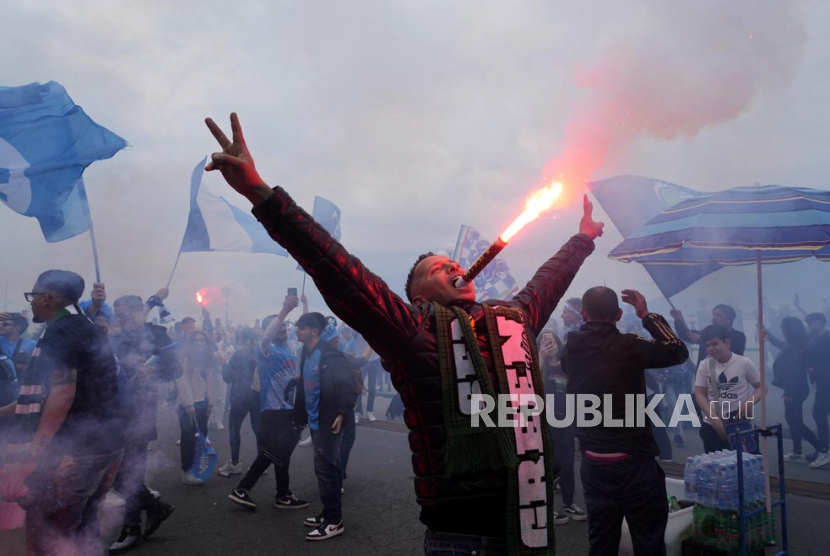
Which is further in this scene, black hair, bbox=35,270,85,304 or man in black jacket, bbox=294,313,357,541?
man in black jacket, bbox=294,313,357,541

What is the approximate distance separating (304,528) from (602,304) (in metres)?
3.80

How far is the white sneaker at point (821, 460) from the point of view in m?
7.57

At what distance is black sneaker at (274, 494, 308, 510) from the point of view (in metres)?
6.39

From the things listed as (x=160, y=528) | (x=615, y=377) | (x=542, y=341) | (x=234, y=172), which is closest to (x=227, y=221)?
(x=160, y=528)

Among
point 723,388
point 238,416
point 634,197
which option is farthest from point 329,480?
point 634,197

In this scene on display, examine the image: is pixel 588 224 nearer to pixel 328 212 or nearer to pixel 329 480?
pixel 329 480

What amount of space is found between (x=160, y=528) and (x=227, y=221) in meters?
5.17

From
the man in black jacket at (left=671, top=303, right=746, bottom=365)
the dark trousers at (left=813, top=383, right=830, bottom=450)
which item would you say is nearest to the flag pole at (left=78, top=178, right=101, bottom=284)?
the man in black jacket at (left=671, top=303, right=746, bottom=365)

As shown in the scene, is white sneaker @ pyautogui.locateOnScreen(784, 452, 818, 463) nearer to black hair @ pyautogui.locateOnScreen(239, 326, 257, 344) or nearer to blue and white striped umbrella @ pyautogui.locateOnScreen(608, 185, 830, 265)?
blue and white striped umbrella @ pyautogui.locateOnScreen(608, 185, 830, 265)

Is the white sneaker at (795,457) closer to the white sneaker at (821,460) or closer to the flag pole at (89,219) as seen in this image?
the white sneaker at (821,460)

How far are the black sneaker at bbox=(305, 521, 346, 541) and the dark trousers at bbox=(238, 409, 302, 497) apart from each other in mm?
1078

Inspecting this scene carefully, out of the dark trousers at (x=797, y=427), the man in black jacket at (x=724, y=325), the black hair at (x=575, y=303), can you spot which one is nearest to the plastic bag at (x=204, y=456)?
the black hair at (x=575, y=303)

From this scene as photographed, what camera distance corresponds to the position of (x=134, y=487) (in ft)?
17.7

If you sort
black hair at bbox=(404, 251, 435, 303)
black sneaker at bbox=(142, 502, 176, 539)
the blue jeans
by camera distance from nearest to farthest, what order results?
the blue jeans < black hair at bbox=(404, 251, 435, 303) < black sneaker at bbox=(142, 502, 176, 539)
